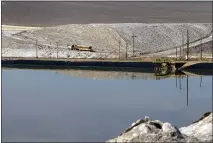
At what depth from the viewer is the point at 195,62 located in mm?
14242

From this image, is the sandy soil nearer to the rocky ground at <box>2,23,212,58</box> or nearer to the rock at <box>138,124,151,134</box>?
the rocky ground at <box>2,23,212,58</box>

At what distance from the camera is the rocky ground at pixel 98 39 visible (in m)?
16.1

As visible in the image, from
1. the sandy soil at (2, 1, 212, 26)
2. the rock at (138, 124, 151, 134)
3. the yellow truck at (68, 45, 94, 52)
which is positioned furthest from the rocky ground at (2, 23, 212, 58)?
the rock at (138, 124, 151, 134)

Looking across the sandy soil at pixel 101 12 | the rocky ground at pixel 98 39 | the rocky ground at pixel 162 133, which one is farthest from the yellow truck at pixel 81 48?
the rocky ground at pixel 162 133

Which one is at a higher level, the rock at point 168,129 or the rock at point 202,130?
the rock at point 168,129

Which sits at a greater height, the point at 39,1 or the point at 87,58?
the point at 39,1

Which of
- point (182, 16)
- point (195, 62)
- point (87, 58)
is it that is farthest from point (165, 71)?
point (182, 16)

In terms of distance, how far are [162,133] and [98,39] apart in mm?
13351

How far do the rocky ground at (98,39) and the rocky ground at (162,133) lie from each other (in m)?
10.7

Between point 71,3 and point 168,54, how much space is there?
1145cm

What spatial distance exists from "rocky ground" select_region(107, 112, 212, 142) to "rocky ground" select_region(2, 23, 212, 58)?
35.3 feet

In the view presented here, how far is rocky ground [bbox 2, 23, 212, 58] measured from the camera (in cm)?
1612

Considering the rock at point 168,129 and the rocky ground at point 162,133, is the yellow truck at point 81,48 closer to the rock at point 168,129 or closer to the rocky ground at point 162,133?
the rocky ground at point 162,133

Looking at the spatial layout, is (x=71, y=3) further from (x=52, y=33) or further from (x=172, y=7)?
(x=52, y=33)
